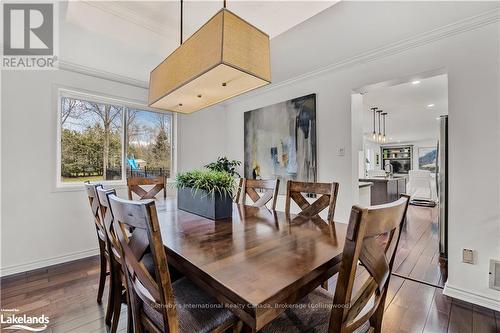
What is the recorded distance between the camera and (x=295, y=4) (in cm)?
206

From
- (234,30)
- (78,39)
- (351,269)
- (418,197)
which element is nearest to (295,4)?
(234,30)

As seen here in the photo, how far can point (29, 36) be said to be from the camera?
245 cm

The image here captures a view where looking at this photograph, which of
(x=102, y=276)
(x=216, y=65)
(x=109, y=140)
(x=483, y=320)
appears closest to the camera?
(x=216, y=65)

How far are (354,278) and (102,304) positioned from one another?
215 cm

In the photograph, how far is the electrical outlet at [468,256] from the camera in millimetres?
2006

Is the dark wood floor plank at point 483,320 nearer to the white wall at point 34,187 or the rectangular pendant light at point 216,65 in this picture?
the rectangular pendant light at point 216,65

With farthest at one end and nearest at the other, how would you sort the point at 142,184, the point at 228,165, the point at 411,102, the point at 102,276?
the point at 411,102, the point at 228,165, the point at 142,184, the point at 102,276

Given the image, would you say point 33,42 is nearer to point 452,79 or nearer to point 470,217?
point 452,79

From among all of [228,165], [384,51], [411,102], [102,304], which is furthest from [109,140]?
[411,102]

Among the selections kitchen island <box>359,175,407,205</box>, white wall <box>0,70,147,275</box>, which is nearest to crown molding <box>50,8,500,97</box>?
white wall <box>0,70,147,275</box>

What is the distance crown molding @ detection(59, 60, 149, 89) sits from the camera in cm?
274

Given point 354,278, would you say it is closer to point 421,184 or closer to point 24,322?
point 24,322

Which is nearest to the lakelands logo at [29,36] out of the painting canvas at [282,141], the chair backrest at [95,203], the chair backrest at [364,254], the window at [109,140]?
the window at [109,140]

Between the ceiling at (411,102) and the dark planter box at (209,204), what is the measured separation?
2.87 m
